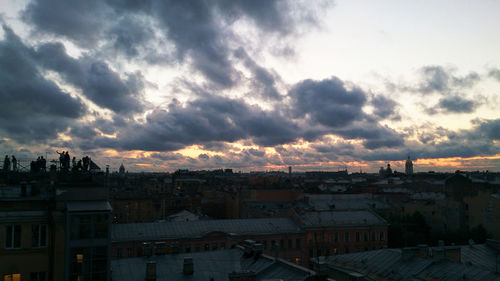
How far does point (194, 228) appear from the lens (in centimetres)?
4653

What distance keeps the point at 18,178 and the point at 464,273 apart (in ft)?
88.0

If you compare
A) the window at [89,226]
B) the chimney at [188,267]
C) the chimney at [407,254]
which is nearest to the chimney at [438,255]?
the chimney at [407,254]

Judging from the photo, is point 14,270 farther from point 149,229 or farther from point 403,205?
point 403,205

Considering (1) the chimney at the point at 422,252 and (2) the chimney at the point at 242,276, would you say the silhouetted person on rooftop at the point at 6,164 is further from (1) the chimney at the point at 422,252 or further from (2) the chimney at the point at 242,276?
(1) the chimney at the point at 422,252

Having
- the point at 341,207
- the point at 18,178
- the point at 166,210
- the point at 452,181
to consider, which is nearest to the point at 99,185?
the point at 18,178

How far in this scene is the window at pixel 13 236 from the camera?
1467 cm

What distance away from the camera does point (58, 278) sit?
1511 centimetres

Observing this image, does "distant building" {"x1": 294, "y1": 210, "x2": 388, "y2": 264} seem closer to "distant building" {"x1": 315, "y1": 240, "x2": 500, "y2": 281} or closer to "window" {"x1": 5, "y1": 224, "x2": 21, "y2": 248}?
"distant building" {"x1": 315, "y1": 240, "x2": 500, "y2": 281}

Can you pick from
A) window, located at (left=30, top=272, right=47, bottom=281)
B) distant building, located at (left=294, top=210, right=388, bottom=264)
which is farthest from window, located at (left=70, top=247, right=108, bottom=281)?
distant building, located at (left=294, top=210, right=388, bottom=264)

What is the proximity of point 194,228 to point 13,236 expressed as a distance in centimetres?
3253

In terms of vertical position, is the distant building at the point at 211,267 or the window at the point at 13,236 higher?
the window at the point at 13,236

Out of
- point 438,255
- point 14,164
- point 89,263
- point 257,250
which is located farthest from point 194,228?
point 89,263

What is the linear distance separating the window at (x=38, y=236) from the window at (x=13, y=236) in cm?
45

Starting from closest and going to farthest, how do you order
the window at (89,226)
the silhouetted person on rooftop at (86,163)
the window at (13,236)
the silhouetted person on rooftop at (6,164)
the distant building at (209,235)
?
the window at (13,236) < the window at (89,226) < the silhouetted person on rooftop at (86,163) < the silhouetted person on rooftop at (6,164) < the distant building at (209,235)
